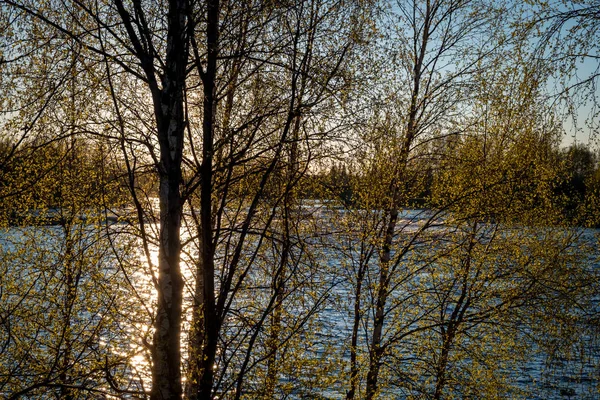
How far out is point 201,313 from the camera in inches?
271

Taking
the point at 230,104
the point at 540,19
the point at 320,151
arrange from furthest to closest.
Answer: the point at 230,104 < the point at 320,151 < the point at 540,19

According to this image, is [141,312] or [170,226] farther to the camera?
[141,312]

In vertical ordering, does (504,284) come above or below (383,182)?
below

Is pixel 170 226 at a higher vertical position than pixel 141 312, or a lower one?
higher

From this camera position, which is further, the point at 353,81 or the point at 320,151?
the point at 320,151

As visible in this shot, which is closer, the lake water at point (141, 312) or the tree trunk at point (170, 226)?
the tree trunk at point (170, 226)

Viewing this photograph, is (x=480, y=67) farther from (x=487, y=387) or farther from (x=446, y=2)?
(x=487, y=387)

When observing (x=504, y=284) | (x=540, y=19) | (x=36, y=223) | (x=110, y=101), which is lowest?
(x=504, y=284)

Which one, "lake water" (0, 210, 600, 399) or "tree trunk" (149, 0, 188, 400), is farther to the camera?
"lake water" (0, 210, 600, 399)

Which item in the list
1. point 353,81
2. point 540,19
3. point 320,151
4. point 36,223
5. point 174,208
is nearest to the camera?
point 174,208

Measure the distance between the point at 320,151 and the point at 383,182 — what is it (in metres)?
4.81

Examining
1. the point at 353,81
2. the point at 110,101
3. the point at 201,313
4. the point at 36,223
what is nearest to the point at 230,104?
the point at 110,101

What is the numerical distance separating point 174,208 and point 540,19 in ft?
13.8

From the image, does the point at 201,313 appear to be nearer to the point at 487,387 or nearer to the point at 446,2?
the point at 487,387
